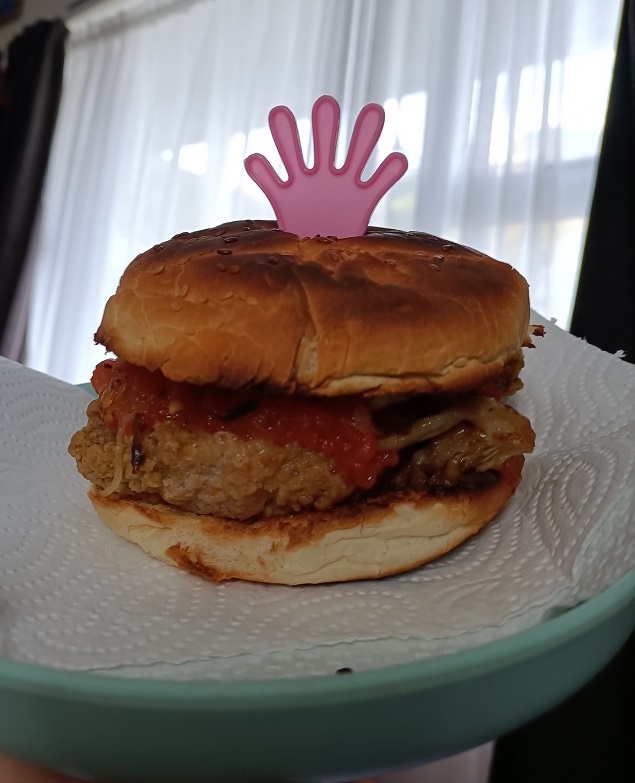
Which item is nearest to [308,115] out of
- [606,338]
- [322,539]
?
[606,338]

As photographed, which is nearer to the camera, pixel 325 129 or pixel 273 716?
pixel 273 716

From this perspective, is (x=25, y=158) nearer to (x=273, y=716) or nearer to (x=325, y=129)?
(x=325, y=129)

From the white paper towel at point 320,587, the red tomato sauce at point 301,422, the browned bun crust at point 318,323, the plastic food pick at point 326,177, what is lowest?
the white paper towel at point 320,587

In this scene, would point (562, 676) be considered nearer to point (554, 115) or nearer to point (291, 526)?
point (291, 526)

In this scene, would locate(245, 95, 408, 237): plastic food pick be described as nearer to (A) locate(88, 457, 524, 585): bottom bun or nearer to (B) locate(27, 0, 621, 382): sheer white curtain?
(A) locate(88, 457, 524, 585): bottom bun

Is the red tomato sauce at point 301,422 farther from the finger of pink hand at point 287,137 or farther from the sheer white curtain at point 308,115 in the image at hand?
the sheer white curtain at point 308,115

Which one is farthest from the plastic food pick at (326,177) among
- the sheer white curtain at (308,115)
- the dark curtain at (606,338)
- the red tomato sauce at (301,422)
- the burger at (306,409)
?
the sheer white curtain at (308,115)
